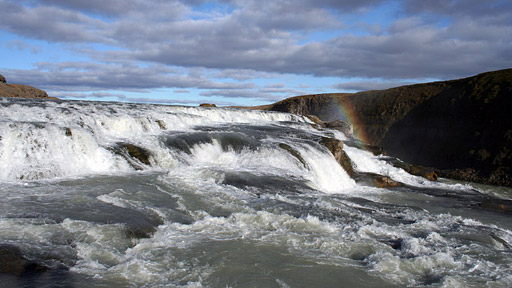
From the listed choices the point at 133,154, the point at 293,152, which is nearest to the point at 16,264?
the point at 133,154

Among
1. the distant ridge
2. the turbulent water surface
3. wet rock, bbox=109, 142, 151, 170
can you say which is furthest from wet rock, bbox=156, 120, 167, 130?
the distant ridge

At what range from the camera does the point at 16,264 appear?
16.5ft

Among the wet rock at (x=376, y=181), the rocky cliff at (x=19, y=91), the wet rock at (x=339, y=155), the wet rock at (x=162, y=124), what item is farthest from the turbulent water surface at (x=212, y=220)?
the rocky cliff at (x=19, y=91)

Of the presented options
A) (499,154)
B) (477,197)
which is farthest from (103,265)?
(499,154)

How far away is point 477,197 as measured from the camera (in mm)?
14812

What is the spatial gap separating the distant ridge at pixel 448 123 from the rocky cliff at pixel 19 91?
108 ft

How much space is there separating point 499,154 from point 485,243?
17542 mm

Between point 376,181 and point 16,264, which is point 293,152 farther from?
point 16,264

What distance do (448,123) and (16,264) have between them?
29640mm

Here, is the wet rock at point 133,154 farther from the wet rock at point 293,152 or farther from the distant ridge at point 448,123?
the distant ridge at point 448,123

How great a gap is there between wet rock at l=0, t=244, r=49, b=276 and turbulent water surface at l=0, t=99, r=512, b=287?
70 mm

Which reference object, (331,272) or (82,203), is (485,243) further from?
(82,203)

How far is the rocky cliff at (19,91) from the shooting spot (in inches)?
1377

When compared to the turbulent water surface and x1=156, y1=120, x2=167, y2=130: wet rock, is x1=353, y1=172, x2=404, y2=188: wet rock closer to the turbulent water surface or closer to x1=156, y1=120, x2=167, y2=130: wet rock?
the turbulent water surface
